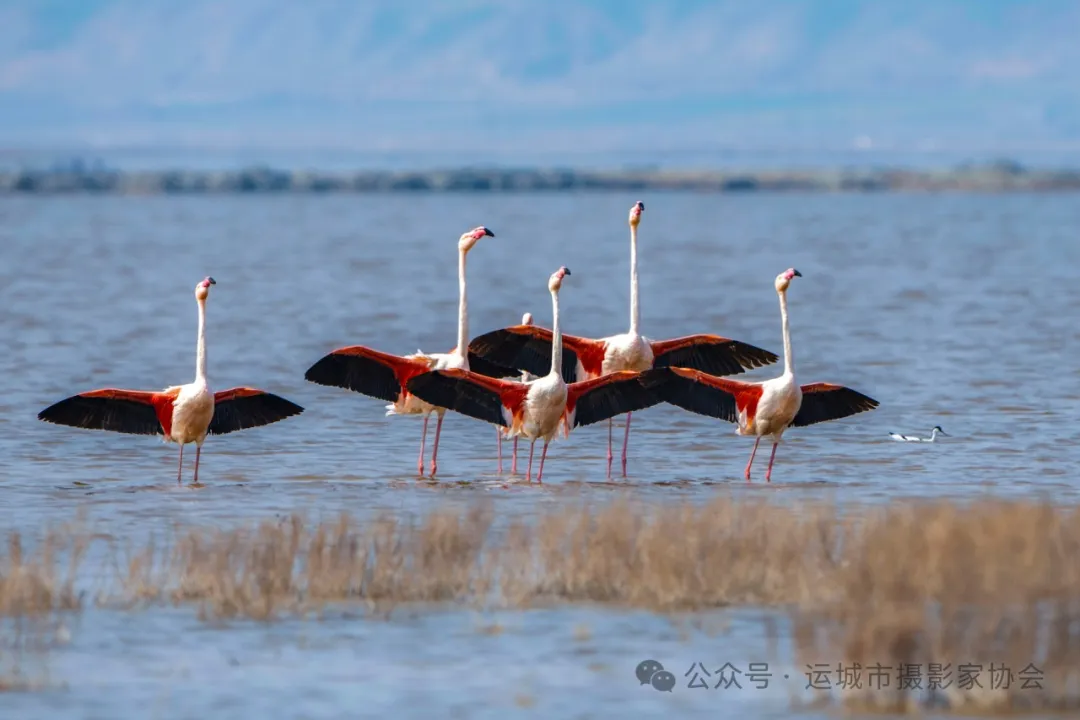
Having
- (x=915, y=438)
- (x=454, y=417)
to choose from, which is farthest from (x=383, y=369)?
(x=454, y=417)

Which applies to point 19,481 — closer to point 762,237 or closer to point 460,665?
point 460,665

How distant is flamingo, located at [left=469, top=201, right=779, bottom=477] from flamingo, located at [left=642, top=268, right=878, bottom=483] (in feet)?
2.70

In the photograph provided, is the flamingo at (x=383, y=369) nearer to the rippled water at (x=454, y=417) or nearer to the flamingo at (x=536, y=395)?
the flamingo at (x=536, y=395)

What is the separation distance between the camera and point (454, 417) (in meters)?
23.5

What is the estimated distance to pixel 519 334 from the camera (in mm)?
18703

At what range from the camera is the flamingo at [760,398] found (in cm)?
1714

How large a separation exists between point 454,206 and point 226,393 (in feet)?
288

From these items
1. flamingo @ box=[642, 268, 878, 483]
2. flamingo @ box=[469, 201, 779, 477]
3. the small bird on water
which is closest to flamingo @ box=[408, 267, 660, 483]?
flamingo @ box=[642, 268, 878, 483]

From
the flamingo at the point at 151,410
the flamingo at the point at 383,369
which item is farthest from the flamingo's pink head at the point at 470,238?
the flamingo at the point at 151,410

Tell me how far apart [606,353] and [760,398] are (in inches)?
67.4

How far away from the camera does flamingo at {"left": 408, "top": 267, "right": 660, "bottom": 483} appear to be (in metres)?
17.0

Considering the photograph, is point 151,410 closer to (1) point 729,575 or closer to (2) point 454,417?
(1) point 729,575

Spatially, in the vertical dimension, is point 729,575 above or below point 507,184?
above

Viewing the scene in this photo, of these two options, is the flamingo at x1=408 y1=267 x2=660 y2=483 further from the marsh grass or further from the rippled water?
the marsh grass
